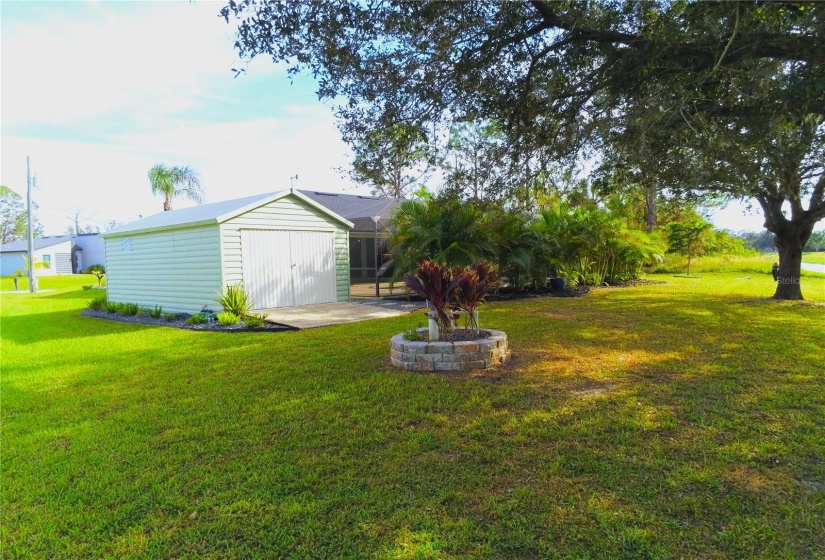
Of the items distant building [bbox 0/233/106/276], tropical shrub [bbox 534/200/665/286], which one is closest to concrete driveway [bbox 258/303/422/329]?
tropical shrub [bbox 534/200/665/286]

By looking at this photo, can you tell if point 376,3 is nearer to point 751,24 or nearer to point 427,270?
point 427,270

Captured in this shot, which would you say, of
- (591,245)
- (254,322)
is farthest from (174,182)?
(591,245)

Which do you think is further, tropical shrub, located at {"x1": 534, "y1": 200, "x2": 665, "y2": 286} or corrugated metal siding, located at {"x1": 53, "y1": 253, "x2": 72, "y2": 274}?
corrugated metal siding, located at {"x1": 53, "y1": 253, "x2": 72, "y2": 274}

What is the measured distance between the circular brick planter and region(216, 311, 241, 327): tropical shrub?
16.7ft

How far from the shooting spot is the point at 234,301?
31.7 feet

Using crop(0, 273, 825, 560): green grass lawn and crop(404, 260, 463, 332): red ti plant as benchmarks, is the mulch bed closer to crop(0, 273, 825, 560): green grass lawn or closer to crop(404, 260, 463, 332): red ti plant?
crop(0, 273, 825, 560): green grass lawn

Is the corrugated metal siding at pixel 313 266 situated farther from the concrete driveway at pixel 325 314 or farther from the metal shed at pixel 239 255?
the concrete driveway at pixel 325 314

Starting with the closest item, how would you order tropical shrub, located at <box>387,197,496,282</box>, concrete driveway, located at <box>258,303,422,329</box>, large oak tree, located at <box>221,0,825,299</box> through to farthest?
1. large oak tree, located at <box>221,0,825,299</box>
2. concrete driveway, located at <box>258,303,422,329</box>
3. tropical shrub, located at <box>387,197,496,282</box>

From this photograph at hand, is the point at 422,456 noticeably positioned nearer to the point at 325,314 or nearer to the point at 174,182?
the point at 325,314

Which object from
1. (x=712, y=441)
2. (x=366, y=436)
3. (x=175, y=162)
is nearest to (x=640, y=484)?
(x=712, y=441)

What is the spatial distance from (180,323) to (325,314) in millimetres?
3172

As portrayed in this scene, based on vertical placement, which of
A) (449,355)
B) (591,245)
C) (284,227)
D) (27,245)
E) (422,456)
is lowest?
(422,456)

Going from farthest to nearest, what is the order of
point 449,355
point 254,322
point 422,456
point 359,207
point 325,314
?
point 359,207 → point 325,314 → point 254,322 → point 449,355 → point 422,456

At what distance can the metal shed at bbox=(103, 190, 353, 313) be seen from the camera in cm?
1031
